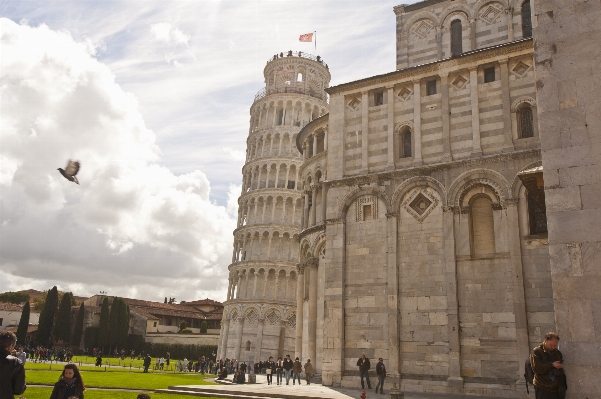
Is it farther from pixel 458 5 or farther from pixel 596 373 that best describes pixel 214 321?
pixel 596 373

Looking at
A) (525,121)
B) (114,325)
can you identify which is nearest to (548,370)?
(525,121)

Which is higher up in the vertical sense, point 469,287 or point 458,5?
point 458,5

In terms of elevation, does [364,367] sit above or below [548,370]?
below

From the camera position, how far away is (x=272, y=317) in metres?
57.7

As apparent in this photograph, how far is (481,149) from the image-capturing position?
73.8 feet

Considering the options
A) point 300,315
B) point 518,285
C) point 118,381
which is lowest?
point 118,381

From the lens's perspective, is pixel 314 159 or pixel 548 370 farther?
pixel 314 159

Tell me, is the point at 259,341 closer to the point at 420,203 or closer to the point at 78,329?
the point at 78,329

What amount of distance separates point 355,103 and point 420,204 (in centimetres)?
634

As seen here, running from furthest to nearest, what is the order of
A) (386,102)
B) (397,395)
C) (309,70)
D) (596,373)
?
(309,70)
(386,102)
(397,395)
(596,373)

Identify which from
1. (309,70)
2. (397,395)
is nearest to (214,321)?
(309,70)

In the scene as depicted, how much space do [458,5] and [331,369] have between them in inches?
839

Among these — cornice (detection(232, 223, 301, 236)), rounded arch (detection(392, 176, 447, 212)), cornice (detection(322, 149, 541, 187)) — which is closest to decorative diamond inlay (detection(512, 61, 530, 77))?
cornice (detection(322, 149, 541, 187))

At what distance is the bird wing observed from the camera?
1691 centimetres
